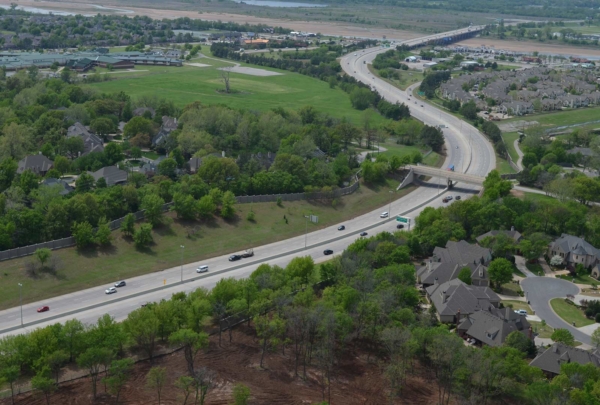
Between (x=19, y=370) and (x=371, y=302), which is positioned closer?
(x=19, y=370)

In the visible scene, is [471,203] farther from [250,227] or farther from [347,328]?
[347,328]

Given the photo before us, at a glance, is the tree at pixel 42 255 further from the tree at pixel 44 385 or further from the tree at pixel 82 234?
the tree at pixel 44 385

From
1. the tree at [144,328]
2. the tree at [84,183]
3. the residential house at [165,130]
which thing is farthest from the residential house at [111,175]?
the tree at [144,328]

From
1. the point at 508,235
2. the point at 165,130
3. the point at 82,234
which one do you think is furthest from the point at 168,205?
the point at 508,235

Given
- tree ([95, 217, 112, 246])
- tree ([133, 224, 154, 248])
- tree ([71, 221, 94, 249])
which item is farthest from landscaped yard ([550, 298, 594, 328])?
tree ([71, 221, 94, 249])

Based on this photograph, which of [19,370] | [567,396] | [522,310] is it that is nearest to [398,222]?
[522,310]

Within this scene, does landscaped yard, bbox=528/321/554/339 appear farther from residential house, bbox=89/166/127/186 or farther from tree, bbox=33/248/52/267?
residential house, bbox=89/166/127/186
